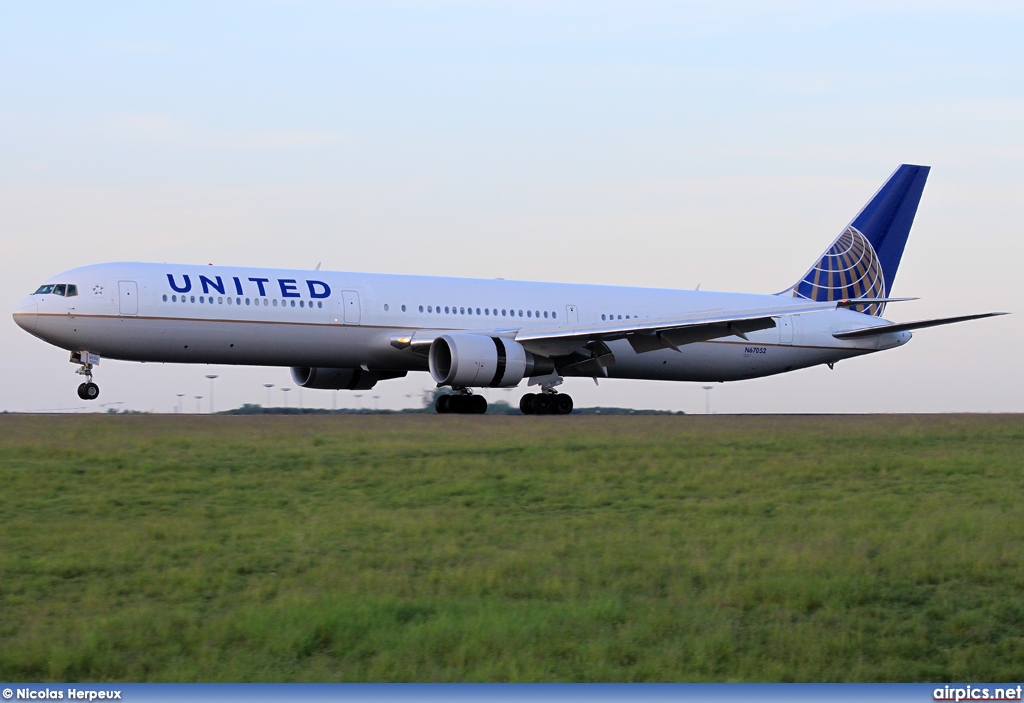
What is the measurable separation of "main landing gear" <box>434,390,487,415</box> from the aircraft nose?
9972 millimetres

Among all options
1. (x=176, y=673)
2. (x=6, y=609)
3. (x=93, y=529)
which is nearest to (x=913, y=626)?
(x=176, y=673)

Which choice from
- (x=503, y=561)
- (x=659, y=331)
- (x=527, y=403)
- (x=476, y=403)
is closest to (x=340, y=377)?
(x=476, y=403)

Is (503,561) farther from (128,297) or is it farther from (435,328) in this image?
(435,328)

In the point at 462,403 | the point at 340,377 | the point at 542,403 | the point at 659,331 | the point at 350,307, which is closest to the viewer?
the point at 350,307

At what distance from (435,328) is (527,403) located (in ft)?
10.1

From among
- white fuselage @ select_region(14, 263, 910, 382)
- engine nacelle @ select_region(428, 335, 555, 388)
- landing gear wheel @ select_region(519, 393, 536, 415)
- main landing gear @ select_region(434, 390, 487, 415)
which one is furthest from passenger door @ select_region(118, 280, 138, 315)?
landing gear wheel @ select_region(519, 393, 536, 415)

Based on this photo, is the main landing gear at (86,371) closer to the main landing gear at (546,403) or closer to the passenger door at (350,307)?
the passenger door at (350,307)

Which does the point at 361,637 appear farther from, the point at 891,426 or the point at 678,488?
the point at 891,426

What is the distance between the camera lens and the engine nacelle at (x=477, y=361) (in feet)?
90.4

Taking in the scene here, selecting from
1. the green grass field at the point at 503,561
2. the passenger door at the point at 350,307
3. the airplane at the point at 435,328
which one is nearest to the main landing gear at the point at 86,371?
the airplane at the point at 435,328

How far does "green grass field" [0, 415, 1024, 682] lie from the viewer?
26.1 feet

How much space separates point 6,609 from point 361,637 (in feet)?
9.01

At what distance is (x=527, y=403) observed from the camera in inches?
1214

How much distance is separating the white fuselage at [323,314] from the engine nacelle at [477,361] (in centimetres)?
159
